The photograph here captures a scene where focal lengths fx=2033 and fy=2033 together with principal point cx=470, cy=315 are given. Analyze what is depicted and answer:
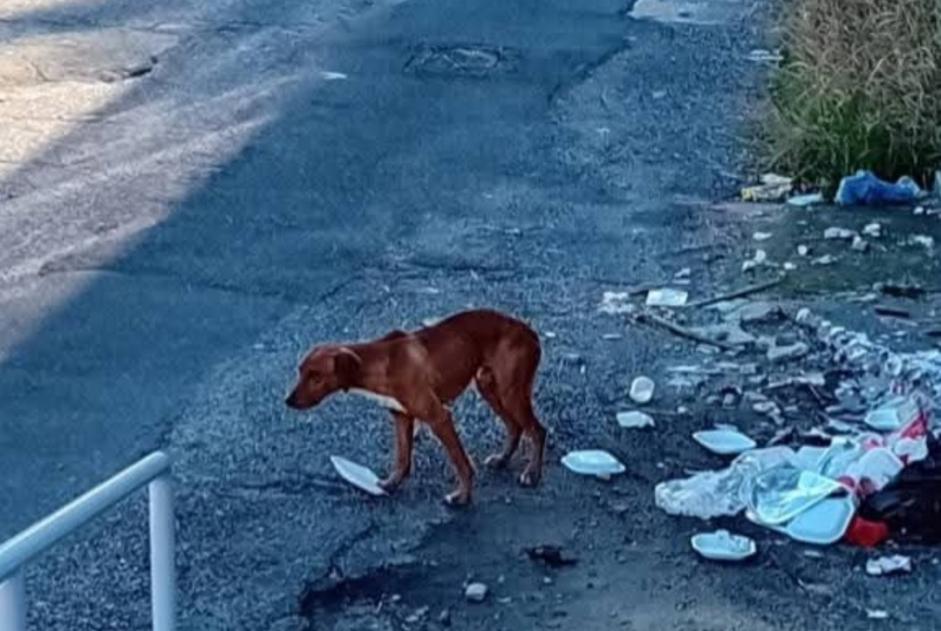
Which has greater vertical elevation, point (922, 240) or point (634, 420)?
point (634, 420)

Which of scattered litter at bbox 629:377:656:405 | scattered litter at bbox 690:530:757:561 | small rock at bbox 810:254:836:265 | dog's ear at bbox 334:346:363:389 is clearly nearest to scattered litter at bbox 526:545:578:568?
scattered litter at bbox 690:530:757:561

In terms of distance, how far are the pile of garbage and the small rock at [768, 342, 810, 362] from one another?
0.52 meters

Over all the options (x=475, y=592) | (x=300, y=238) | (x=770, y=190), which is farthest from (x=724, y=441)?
(x=770, y=190)

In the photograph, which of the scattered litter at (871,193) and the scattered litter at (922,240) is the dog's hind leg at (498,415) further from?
the scattered litter at (871,193)

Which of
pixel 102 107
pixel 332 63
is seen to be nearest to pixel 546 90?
pixel 332 63

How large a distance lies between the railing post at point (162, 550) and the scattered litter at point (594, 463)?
2569mm

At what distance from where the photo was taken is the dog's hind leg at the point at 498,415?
584cm

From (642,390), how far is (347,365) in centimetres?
143

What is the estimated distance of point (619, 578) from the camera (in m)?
5.25

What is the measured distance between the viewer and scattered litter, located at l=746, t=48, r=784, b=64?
39.4ft

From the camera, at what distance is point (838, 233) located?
8492mm

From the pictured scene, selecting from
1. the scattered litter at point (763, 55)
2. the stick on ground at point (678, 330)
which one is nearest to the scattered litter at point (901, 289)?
the stick on ground at point (678, 330)

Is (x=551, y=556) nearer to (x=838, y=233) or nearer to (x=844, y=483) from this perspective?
(x=844, y=483)

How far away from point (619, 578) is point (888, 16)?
15.3 ft
